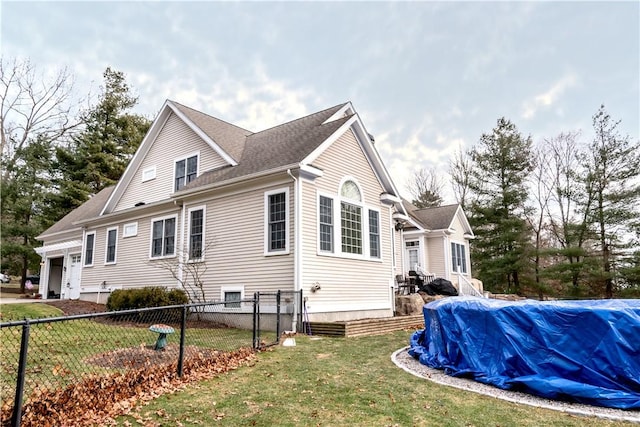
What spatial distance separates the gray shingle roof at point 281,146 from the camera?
11438 mm

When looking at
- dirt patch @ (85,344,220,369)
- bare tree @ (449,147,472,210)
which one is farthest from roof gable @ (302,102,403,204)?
bare tree @ (449,147,472,210)

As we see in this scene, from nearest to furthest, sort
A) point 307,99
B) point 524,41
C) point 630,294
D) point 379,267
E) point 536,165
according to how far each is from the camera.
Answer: point 379,267 < point 524,41 < point 630,294 < point 307,99 < point 536,165

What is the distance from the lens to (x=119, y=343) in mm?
7883

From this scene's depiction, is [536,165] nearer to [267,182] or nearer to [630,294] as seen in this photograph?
[630,294]

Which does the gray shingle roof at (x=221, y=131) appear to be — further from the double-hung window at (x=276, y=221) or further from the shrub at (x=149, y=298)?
the shrub at (x=149, y=298)

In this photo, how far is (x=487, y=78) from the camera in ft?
60.0

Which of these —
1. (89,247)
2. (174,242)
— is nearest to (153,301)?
(174,242)

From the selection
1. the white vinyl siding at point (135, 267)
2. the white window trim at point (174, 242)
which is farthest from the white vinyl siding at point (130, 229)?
the white window trim at point (174, 242)

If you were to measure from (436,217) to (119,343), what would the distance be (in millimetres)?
18392

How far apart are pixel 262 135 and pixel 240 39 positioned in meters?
4.14

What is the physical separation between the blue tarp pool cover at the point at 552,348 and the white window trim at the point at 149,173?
13576 millimetres

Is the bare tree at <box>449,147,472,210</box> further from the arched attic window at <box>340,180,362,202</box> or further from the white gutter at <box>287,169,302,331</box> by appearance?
the white gutter at <box>287,169,302,331</box>

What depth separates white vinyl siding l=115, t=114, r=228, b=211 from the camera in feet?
47.2

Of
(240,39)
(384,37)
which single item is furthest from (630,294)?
(240,39)
